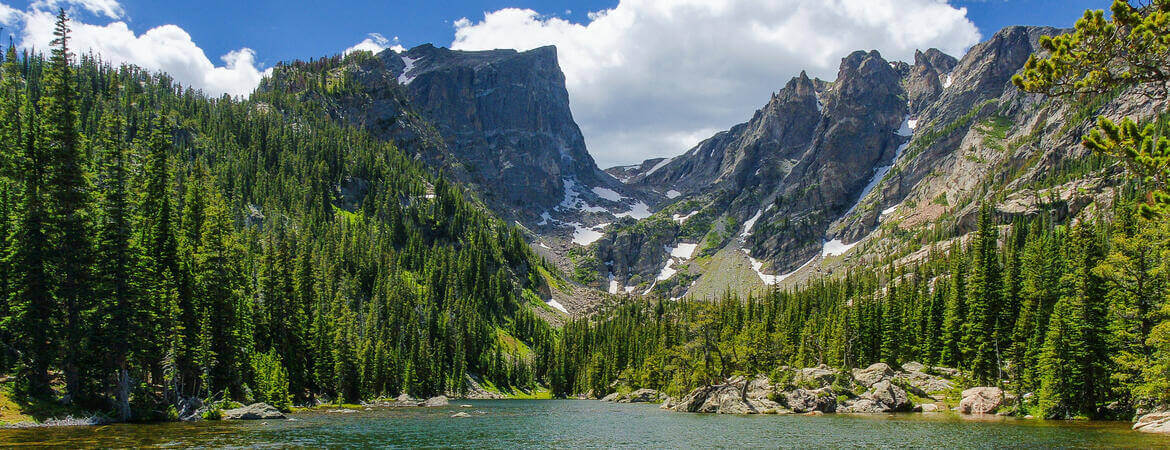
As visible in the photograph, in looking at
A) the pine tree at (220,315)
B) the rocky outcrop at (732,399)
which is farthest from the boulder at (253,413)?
the rocky outcrop at (732,399)

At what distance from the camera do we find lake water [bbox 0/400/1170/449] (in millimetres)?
36531

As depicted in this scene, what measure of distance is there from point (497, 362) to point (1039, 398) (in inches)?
4576

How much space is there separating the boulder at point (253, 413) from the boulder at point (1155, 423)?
6905 centimetres

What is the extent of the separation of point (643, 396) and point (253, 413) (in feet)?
252

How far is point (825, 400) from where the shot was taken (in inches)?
2928

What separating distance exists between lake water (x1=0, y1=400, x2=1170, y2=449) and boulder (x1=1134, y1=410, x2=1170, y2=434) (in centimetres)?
151

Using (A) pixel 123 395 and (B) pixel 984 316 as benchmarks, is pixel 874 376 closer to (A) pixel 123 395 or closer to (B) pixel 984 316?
(B) pixel 984 316

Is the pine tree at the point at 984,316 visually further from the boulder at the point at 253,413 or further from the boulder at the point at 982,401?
the boulder at the point at 253,413

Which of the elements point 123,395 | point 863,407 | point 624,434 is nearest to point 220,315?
point 123,395

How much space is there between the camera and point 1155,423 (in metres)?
42.8

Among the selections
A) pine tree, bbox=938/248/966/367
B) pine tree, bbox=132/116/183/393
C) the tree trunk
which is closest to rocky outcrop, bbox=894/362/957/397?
pine tree, bbox=938/248/966/367

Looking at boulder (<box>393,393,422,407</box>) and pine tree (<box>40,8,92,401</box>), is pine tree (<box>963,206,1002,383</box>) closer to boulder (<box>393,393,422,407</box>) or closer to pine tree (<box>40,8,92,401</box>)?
boulder (<box>393,393,422,407</box>)

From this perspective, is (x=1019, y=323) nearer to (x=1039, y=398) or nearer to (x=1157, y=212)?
(x=1039, y=398)

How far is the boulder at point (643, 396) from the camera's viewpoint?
118062mm
